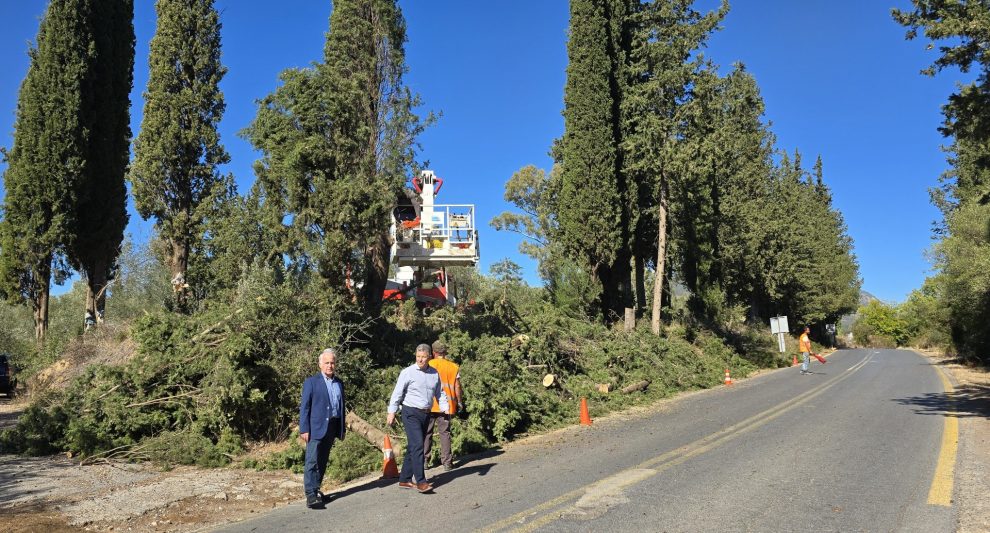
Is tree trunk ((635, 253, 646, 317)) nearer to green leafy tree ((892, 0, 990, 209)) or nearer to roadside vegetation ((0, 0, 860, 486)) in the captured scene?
roadside vegetation ((0, 0, 860, 486))

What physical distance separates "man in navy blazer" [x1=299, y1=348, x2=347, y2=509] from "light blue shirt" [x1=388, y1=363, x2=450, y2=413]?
77 centimetres

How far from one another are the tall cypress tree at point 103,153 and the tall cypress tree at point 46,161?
16.9 inches

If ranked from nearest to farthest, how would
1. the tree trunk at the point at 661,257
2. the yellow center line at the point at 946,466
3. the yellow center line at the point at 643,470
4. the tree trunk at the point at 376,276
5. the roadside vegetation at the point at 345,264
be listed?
1. the yellow center line at the point at 643,470
2. the yellow center line at the point at 946,466
3. the roadside vegetation at the point at 345,264
4. the tree trunk at the point at 376,276
5. the tree trunk at the point at 661,257

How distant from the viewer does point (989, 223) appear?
22578 mm

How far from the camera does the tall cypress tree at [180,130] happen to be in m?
20.3

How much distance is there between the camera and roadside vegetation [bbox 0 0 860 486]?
10.9m

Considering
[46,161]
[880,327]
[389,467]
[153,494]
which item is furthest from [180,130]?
[880,327]

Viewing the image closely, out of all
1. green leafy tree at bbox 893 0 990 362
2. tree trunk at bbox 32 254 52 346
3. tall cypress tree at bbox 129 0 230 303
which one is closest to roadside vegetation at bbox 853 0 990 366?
green leafy tree at bbox 893 0 990 362

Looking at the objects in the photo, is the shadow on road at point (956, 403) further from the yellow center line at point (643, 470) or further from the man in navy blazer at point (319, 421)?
the man in navy blazer at point (319, 421)

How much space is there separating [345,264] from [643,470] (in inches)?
300

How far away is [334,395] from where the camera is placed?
7.07 m

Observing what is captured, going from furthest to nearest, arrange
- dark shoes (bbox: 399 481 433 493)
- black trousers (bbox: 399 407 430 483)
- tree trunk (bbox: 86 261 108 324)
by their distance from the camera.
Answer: tree trunk (bbox: 86 261 108 324) < black trousers (bbox: 399 407 430 483) < dark shoes (bbox: 399 481 433 493)

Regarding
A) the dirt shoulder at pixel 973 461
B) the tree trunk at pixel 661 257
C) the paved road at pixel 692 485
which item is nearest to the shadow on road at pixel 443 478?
the paved road at pixel 692 485

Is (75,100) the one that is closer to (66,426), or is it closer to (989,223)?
(66,426)
